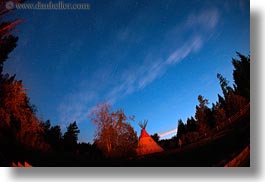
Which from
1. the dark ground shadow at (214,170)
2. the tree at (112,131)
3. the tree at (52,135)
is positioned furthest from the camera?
the tree at (112,131)

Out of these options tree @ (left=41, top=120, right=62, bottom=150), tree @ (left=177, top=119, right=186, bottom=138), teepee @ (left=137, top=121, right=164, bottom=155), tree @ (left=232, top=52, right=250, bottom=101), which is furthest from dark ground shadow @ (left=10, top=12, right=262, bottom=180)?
tree @ (left=177, top=119, right=186, bottom=138)

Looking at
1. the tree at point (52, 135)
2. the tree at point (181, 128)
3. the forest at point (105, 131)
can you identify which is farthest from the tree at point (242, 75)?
the tree at point (52, 135)

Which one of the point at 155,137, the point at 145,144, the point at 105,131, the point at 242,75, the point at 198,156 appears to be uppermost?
the point at 242,75

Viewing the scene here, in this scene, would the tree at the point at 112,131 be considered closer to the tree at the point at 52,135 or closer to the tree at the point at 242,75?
the tree at the point at 52,135

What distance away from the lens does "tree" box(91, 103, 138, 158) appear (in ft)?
17.0

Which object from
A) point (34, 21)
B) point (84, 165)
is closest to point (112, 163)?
point (84, 165)

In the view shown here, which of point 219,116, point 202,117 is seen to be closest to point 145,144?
point 202,117

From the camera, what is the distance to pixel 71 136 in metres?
5.09

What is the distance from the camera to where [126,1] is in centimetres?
526

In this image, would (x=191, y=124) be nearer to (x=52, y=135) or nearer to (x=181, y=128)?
(x=181, y=128)

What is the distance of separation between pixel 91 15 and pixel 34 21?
0.94 metres

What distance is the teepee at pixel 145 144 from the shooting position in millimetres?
4965

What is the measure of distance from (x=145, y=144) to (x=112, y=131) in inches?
25.3

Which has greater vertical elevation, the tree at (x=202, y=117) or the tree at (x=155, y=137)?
the tree at (x=202, y=117)
